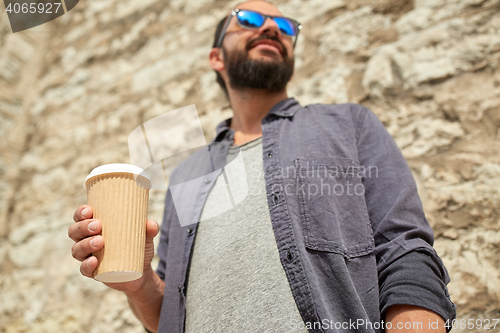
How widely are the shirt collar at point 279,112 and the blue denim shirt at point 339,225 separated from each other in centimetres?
2

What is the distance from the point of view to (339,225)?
1.00m

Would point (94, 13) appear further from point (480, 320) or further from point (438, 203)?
A: point (480, 320)

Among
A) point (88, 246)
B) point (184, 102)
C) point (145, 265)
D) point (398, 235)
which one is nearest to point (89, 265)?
point (88, 246)

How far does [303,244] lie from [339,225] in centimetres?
13

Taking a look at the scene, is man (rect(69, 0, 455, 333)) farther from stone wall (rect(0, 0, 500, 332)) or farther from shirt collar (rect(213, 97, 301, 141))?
stone wall (rect(0, 0, 500, 332))

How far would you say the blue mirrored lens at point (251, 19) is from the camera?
5.32 feet

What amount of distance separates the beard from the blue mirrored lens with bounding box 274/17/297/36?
3.2 inches

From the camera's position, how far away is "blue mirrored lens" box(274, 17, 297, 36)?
5.38 ft

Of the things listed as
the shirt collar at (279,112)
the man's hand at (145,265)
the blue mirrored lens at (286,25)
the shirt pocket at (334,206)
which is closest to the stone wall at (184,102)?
the blue mirrored lens at (286,25)

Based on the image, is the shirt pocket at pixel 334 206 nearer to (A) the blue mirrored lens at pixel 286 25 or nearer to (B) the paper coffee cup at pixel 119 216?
(B) the paper coffee cup at pixel 119 216

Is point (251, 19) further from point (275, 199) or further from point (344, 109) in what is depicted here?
point (275, 199)

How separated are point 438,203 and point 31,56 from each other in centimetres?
347

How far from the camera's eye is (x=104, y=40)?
9.32ft

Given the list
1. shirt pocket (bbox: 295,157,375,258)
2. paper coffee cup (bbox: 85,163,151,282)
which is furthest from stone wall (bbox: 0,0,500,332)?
paper coffee cup (bbox: 85,163,151,282)
